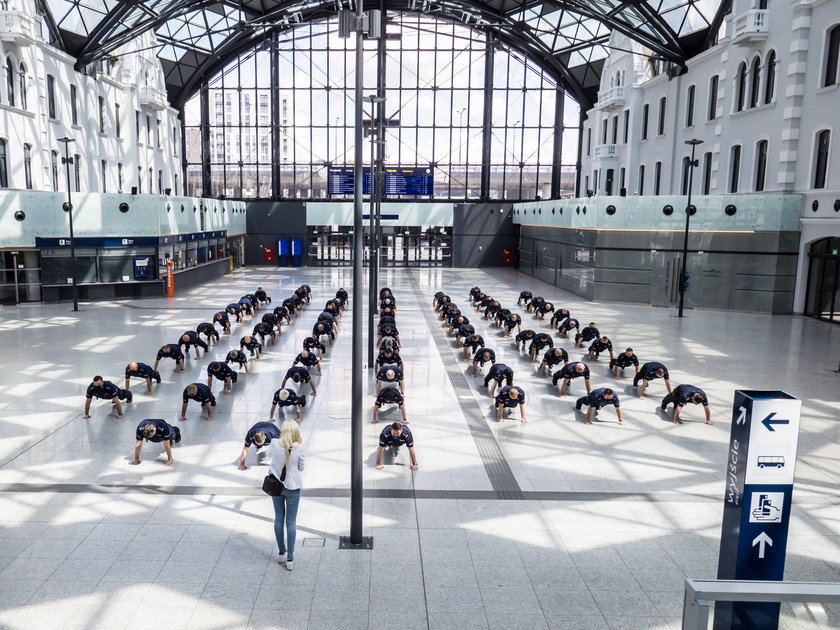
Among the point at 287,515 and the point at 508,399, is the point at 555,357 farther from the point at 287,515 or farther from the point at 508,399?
the point at 287,515

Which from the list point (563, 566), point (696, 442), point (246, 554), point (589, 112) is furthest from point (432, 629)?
point (589, 112)

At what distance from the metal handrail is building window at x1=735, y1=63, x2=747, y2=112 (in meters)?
29.7

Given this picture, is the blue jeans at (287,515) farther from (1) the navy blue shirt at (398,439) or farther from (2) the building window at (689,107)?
(2) the building window at (689,107)

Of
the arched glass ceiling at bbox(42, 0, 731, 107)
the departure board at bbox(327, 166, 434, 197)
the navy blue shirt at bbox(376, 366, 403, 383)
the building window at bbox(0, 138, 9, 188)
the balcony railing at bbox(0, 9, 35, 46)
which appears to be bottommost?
the navy blue shirt at bbox(376, 366, 403, 383)

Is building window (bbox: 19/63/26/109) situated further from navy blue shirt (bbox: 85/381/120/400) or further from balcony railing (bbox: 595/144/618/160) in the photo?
balcony railing (bbox: 595/144/618/160)

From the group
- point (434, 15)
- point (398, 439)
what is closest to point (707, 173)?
point (434, 15)

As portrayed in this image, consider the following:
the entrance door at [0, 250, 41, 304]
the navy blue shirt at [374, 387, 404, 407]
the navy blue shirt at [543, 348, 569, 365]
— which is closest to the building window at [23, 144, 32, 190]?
the entrance door at [0, 250, 41, 304]

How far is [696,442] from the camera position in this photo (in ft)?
39.1

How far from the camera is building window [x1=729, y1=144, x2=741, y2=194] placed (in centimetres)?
2927

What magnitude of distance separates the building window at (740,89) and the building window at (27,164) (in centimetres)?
3014

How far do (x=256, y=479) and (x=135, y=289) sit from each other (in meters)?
22.6

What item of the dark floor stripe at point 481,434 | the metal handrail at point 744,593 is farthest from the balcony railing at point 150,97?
the metal handrail at point 744,593

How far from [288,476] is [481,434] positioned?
221 inches

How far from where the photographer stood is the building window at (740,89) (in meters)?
28.7
